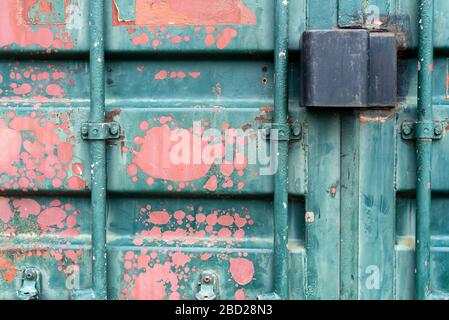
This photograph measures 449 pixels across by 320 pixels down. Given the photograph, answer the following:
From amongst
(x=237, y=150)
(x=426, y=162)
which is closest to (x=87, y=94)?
(x=237, y=150)

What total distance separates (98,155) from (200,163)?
332 millimetres

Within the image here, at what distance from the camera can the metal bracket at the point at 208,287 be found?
64.7 inches

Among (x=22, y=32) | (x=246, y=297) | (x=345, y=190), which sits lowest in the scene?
(x=246, y=297)

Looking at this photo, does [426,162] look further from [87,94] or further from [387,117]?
[87,94]

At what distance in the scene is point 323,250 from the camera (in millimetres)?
1649

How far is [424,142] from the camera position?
1583 millimetres

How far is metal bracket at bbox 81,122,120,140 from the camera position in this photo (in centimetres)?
163

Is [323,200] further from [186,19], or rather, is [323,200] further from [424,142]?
[186,19]

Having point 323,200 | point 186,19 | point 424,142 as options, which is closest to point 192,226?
point 323,200

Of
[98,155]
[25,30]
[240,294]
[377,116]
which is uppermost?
[25,30]

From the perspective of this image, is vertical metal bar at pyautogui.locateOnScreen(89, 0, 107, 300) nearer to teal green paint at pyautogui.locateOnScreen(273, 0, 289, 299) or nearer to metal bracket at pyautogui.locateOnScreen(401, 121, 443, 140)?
teal green paint at pyautogui.locateOnScreen(273, 0, 289, 299)

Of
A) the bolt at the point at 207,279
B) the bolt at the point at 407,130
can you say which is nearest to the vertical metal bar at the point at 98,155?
the bolt at the point at 207,279

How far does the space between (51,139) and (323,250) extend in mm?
974

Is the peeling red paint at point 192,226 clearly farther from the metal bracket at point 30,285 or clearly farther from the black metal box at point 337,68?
the black metal box at point 337,68
